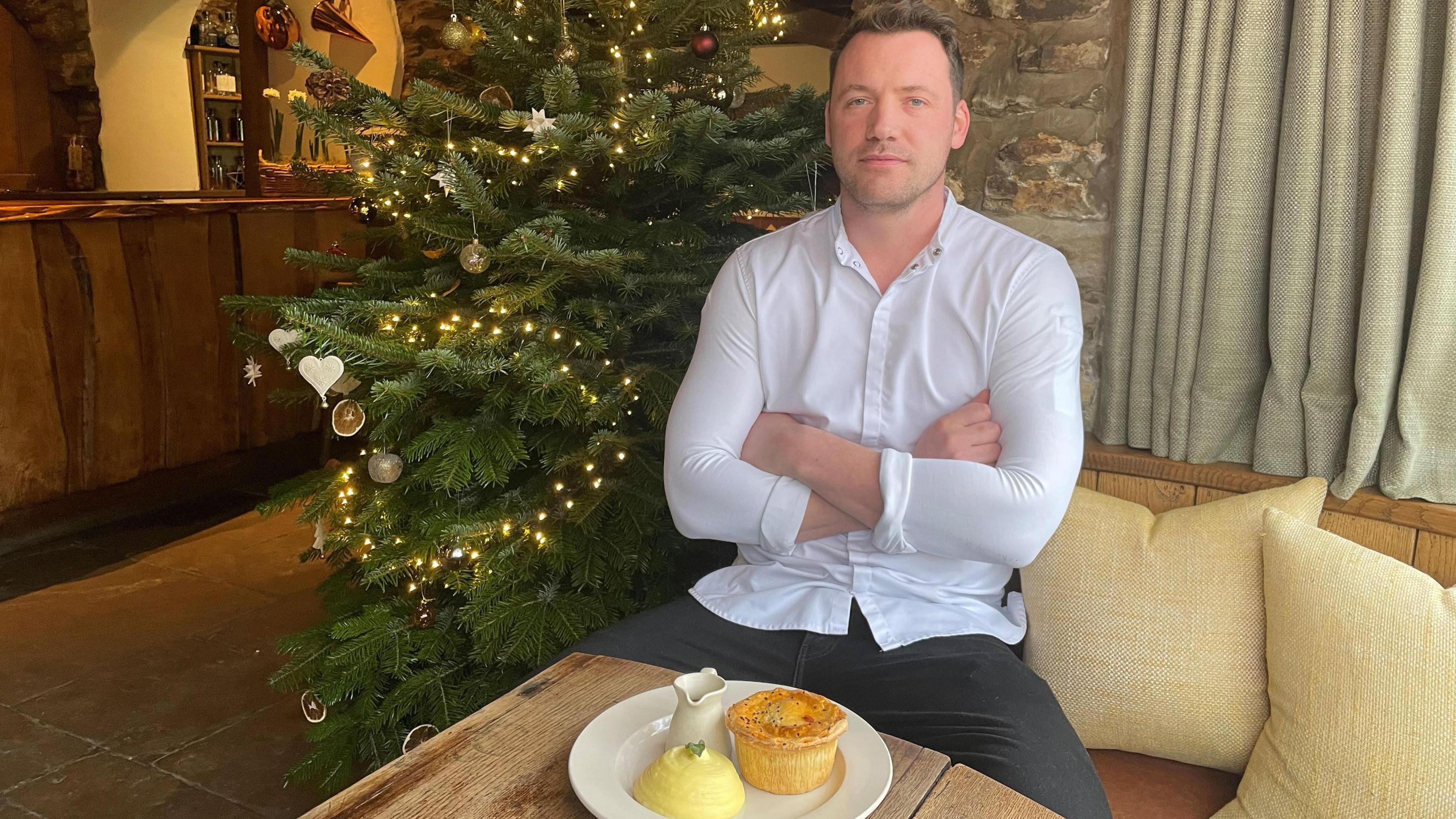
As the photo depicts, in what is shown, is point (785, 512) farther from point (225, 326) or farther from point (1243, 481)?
point (225, 326)

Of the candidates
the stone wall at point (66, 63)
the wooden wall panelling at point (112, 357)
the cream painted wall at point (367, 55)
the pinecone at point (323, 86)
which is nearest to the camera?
the pinecone at point (323, 86)

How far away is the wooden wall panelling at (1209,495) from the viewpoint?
1816 millimetres

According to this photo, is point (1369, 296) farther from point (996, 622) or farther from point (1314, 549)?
point (996, 622)

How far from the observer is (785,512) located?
1514 millimetres

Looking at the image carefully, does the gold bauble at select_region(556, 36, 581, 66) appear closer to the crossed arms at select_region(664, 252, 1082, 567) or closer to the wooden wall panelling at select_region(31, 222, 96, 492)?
the crossed arms at select_region(664, 252, 1082, 567)

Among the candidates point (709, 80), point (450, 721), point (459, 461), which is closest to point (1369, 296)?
point (709, 80)

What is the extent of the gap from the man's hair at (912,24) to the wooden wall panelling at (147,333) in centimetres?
320

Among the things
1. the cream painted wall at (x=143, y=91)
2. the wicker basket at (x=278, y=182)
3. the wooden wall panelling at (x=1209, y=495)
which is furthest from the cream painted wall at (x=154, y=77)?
the wooden wall panelling at (x=1209, y=495)

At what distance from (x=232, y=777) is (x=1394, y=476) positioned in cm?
241

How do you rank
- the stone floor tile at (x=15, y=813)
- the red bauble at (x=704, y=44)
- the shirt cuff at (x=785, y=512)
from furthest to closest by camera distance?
the stone floor tile at (x=15, y=813) → the red bauble at (x=704, y=44) → the shirt cuff at (x=785, y=512)

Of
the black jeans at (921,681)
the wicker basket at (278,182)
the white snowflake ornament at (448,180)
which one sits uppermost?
the wicker basket at (278,182)

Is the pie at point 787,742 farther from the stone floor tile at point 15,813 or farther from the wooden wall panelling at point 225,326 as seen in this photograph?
the wooden wall panelling at point 225,326

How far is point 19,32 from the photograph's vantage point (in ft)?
19.2

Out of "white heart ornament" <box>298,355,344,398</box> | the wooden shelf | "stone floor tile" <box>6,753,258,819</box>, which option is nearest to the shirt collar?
"white heart ornament" <box>298,355,344,398</box>
